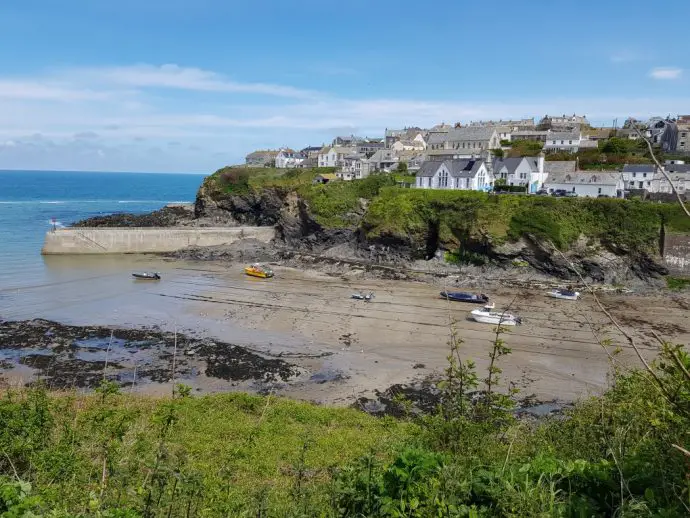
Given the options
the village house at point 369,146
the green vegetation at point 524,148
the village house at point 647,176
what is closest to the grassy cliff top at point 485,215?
the village house at point 647,176

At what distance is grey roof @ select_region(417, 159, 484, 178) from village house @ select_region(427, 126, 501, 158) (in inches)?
474

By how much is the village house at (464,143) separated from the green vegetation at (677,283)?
116ft

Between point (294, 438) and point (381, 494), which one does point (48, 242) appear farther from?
point (381, 494)

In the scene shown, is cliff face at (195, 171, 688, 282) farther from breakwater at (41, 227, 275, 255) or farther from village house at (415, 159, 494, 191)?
breakwater at (41, 227, 275, 255)

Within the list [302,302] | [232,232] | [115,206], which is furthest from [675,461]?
[115,206]

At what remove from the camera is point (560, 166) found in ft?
191

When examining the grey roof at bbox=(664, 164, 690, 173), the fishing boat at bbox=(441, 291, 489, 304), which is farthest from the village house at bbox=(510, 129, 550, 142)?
the fishing boat at bbox=(441, 291, 489, 304)

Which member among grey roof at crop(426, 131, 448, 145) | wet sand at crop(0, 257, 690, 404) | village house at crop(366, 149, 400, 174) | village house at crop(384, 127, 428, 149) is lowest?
wet sand at crop(0, 257, 690, 404)

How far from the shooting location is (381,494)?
570 cm

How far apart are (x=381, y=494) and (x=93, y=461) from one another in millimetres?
5959

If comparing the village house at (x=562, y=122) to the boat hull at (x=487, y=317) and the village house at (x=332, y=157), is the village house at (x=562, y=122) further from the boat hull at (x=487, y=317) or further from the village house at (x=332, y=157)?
the boat hull at (x=487, y=317)

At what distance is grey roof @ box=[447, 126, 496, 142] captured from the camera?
245ft

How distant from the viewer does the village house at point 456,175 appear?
57.1m

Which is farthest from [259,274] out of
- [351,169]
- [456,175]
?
[351,169]
